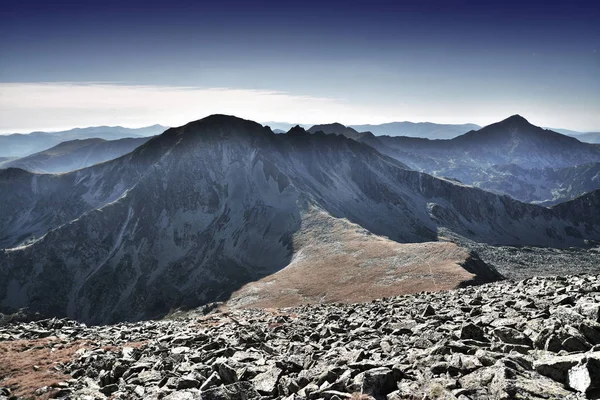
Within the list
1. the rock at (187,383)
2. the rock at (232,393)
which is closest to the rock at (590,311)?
the rock at (232,393)

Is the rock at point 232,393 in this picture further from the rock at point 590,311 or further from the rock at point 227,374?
the rock at point 590,311

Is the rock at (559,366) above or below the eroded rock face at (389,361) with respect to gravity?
above

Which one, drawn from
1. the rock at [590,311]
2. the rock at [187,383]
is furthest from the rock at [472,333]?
the rock at [187,383]

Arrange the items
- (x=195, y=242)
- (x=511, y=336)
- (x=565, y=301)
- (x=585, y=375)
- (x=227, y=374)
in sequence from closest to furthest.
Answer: (x=585, y=375), (x=511, y=336), (x=227, y=374), (x=565, y=301), (x=195, y=242)

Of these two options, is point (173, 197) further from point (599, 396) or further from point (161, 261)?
point (599, 396)

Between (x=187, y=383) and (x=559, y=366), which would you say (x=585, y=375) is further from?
(x=187, y=383)

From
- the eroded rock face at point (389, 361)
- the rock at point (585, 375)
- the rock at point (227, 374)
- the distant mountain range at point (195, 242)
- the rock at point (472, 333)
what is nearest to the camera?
the rock at point (585, 375)

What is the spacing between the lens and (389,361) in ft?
53.0

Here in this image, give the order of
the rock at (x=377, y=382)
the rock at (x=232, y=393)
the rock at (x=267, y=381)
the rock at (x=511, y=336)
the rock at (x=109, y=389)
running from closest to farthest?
1. the rock at (x=377, y=382)
2. the rock at (x=232, y=393)
3. the rock at (x=267, y=381)
4. the rock at (x=511, y=336)
5. the rock at (x=109, y=389)

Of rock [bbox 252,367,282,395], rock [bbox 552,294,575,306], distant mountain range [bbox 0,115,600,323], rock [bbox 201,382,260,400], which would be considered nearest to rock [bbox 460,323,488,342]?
rock [bbox 552,294,575,306]

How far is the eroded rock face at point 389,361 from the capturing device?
41.3ft

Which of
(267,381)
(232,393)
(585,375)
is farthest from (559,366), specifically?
(232,393)

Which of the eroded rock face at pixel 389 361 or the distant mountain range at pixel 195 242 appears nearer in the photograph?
the eroded rock face at pixel 389 361

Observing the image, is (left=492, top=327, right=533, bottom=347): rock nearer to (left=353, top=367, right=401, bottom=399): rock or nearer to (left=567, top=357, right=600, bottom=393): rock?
(left=567, top=357, right=600, bottom=393): rock
